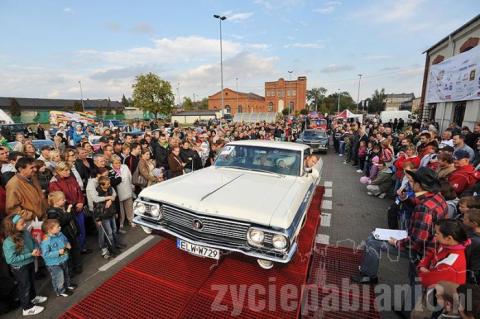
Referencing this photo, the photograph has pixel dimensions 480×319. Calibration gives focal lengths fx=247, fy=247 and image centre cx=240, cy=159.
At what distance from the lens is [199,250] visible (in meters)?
3.06

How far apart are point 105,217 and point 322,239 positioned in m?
3.87

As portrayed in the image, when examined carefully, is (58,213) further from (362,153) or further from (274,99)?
(274,99)

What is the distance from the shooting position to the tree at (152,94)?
39938 mm

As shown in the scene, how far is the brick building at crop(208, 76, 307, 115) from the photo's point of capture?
3034 inches

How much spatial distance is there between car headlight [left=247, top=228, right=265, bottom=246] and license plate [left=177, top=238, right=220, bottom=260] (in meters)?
0.44

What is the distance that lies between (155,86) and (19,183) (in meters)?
40.1

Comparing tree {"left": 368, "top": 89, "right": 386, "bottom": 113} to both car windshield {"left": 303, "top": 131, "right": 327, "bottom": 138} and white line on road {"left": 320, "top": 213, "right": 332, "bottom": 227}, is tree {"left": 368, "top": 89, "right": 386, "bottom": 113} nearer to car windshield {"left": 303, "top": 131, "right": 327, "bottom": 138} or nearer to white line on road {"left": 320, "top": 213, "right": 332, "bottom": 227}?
car windshield {"left": 303, "top": 131, "right": 327, "bottom": 138}

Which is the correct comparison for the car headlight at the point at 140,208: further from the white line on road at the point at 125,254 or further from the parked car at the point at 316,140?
the parked car at the point at 316,140

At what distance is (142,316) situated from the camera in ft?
8.95

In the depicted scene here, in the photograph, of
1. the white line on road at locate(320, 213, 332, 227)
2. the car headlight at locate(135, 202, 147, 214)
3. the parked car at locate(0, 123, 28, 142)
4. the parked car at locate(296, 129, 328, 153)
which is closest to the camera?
the car headlight at locate(135, 202, 147, 214)

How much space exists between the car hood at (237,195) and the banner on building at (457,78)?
1343 cm

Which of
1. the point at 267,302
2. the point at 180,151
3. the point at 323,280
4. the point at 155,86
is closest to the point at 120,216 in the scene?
the point at 180,151

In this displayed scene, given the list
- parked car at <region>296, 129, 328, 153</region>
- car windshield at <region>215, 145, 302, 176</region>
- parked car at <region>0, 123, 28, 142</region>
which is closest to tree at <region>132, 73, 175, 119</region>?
parked car at <region>0, 123, 28, 142</region>

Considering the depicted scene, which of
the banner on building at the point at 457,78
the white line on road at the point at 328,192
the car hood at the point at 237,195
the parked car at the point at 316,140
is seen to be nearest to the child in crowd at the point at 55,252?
the car hood at the point at 237,195
